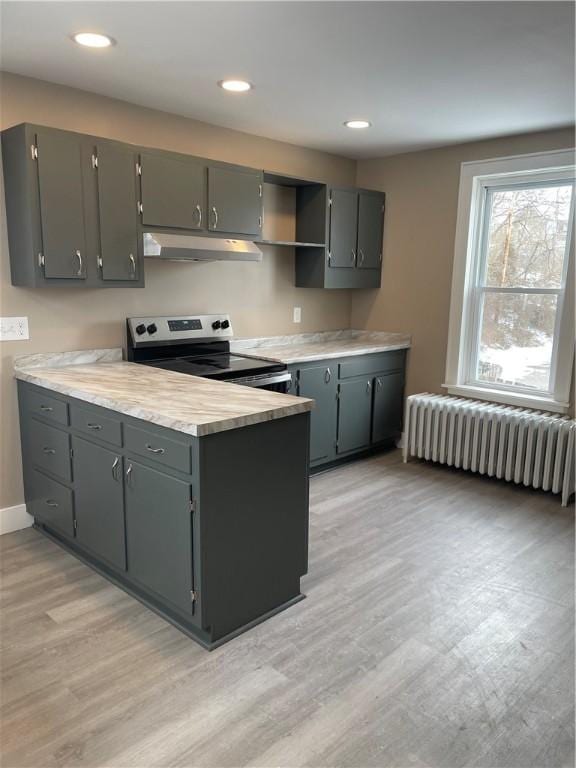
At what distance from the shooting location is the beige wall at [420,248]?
443 centimetres

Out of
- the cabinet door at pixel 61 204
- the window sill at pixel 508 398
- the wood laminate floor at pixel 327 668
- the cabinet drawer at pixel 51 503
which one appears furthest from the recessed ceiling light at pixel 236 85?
the window sill at pixel 508 398

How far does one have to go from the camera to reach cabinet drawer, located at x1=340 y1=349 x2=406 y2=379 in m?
4.31

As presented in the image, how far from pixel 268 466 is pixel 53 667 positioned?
3.59ft

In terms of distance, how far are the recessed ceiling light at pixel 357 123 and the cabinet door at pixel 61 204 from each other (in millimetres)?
1733

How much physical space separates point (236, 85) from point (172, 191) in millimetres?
688

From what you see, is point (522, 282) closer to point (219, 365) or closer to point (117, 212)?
point (219, 365)

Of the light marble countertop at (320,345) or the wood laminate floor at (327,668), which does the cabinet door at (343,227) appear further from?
the wood laminate floor at (327,668)

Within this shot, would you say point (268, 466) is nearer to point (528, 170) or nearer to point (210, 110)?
point (210, 110)

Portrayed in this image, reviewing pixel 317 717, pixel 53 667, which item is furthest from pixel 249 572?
pixel 53 667

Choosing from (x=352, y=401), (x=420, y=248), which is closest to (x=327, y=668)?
(x=352, y=401)

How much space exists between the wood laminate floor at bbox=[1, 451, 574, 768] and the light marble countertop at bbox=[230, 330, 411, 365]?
139cm

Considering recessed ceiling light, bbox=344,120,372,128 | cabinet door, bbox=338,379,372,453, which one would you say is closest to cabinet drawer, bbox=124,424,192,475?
cabinet door, bbox=338,379,372,453

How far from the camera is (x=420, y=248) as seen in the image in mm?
4645

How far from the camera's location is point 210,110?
3500mm
